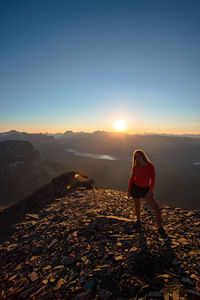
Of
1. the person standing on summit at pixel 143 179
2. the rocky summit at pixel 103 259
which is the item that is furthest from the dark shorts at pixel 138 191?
the rocky summit at pixel 103 259

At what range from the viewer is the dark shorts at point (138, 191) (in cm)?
520

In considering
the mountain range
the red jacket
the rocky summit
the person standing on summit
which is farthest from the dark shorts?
the mountain range

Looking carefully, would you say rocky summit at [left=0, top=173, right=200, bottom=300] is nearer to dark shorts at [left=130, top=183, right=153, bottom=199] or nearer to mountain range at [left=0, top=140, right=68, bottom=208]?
dark shorts at [left=130, top=183, right=153, bottom=199]

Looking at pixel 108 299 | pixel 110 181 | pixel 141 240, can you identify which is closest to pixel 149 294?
pixel 108 299

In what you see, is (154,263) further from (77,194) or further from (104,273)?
(77,194)

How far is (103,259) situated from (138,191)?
7.36 ft

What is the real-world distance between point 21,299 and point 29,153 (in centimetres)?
7552

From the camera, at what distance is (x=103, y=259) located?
4.08m

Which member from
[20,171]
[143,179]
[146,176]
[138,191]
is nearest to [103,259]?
[138,191]

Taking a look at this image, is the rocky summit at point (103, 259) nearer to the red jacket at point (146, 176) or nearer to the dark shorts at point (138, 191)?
the dark shorts at point (138, 191)

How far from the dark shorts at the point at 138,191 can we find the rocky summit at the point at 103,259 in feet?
3.99

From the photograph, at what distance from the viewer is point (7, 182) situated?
5844 cm

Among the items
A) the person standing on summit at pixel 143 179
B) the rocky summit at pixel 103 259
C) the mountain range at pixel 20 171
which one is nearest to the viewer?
A: the rocky summit at pixel 103 259

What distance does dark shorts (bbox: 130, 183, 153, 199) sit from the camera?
5.20 m
